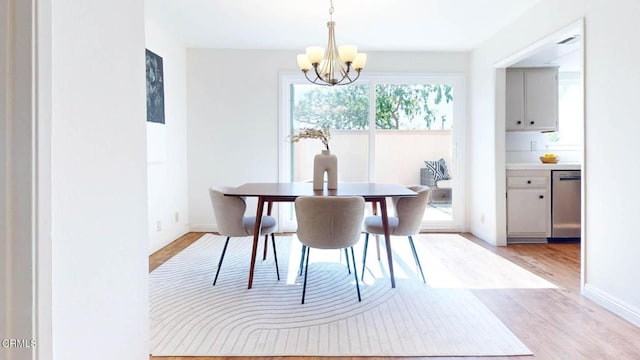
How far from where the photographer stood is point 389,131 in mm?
4957

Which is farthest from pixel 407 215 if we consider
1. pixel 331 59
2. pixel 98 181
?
pixel 98 181

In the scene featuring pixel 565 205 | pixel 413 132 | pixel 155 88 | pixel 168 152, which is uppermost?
pixel 155 88

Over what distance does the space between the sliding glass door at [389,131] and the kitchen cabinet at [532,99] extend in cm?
63

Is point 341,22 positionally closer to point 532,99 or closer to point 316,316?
point 532,99

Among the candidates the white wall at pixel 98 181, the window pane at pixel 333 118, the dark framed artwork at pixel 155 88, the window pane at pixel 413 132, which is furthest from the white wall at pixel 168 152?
the white wall at pixel 98 181

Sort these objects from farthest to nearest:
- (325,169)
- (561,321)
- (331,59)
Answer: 1. (331,59)
2. (325,169)
3. (561,321)

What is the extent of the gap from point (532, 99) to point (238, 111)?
11.9 feet

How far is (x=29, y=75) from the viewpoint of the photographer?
685mm

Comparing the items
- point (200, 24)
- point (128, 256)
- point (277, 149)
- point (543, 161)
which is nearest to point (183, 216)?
point (277, 149)

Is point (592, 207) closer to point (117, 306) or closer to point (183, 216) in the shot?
point (117, 306)

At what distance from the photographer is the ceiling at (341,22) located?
3383mm

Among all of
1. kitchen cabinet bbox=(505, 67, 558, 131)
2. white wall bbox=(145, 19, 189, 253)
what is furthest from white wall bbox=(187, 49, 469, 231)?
kitchen cabinet bbox=(505, 67, 558, 131)

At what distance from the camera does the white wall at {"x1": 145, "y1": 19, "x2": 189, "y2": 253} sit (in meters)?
3.79

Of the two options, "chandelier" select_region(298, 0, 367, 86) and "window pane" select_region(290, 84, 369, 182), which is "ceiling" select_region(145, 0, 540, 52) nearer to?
"chandelier" select_region(298, 0, 367, 86)
